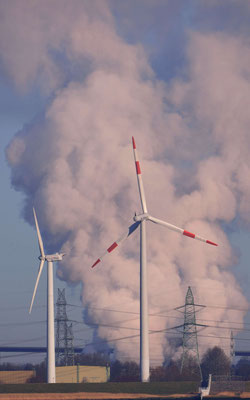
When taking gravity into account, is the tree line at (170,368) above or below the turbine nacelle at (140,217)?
below

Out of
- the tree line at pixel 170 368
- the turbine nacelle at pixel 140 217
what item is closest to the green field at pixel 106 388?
the turbine nacelle at pixel 140 217

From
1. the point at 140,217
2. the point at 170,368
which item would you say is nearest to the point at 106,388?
the point at 140,217

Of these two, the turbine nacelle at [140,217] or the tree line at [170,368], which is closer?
the turbine nacelle at [140,217]

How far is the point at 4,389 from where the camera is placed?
340 ft

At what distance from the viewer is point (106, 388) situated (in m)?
108

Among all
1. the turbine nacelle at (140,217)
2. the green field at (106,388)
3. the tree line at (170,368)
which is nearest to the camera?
the green field at (106,388)

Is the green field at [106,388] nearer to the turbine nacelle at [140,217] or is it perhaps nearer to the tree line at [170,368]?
the turbine nacelle at [140,217]

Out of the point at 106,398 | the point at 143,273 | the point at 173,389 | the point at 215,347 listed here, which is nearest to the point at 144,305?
the point at 143,273

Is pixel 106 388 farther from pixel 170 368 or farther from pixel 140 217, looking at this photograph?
pixel 170 368

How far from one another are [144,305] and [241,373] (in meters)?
78.1

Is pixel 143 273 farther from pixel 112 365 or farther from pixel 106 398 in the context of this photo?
pixel 112 365

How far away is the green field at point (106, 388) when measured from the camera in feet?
339

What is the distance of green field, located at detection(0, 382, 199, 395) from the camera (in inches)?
4070

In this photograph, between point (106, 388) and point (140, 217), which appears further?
point (140, 217)
